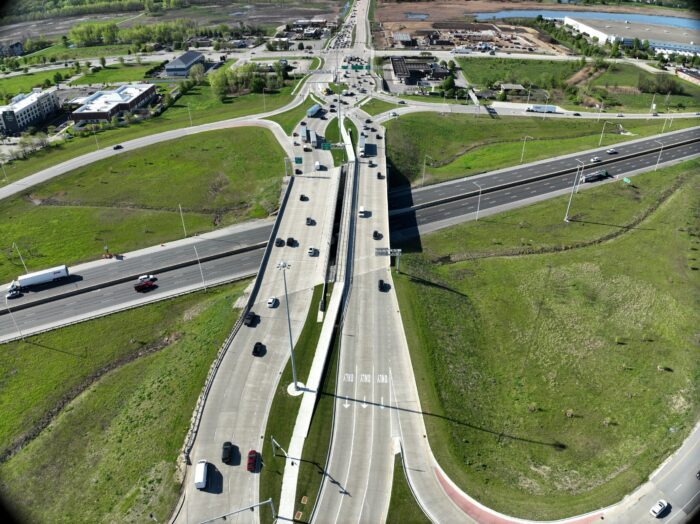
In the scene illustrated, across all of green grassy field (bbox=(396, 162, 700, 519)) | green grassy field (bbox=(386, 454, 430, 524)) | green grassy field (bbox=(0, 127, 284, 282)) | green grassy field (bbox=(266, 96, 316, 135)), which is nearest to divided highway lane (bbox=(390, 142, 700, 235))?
green grassy field (bbox=(396, 162, 700, 519))

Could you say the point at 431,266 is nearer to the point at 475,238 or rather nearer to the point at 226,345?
the point at 475,238

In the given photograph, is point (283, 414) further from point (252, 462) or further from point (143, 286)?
point (143, 286)

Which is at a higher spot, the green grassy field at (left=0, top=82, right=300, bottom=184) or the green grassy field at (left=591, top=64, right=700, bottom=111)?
the green grassy field at (left=591, top=64, right=700, bottom=111)

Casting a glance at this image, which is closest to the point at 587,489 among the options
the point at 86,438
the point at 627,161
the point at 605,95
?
the point at 86,438

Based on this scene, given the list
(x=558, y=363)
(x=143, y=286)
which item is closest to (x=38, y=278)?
(x=143, y=286)

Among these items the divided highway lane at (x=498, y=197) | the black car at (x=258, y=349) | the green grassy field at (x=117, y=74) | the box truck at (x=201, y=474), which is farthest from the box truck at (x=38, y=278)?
the green grassy field at (x=117, y=74)

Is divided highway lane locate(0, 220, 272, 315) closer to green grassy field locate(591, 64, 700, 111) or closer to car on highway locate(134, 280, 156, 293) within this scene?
car on highway locate(134, 280, 156, 293)
